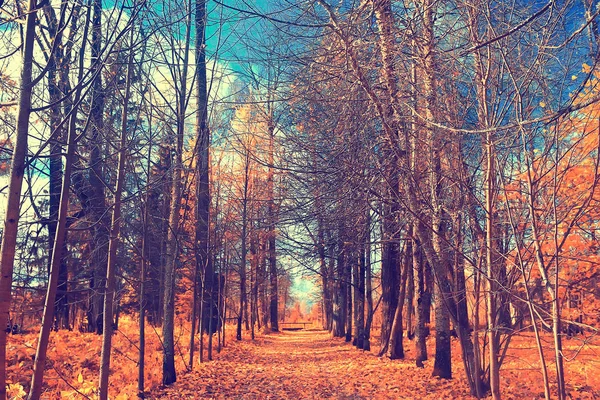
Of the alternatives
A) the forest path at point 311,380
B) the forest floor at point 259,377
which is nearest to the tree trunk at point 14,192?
the forest floor at point 259,377

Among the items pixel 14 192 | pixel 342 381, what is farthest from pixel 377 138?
pixel 342 381

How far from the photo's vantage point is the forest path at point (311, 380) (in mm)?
8766

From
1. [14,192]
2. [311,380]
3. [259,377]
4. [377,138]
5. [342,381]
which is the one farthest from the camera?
[259,377]

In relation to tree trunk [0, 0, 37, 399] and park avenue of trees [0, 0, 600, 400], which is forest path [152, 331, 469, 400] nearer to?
park avenue of trees [0, 0, 600, 400]

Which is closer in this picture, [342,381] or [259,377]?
[342,381]

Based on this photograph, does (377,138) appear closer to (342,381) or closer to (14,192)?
(14,192)

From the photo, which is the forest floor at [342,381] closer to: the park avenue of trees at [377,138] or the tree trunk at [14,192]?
the park avenue of trees at [377,138]

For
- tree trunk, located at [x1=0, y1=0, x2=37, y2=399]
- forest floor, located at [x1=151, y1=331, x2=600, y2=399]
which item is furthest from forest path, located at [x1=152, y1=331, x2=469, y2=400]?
tree trunk, located at [x1=0, y1=0, x2=37, y2=399]

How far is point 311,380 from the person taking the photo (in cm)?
1077

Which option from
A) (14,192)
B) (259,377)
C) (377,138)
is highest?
(377,138)

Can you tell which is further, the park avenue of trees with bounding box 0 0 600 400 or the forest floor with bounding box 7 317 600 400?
the forest floor with bounding box 7 317 600 400

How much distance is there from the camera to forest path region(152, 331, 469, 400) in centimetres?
877

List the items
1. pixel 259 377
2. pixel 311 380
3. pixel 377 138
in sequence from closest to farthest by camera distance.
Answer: pixel 377 138
pixel 311 380
pixel 259 377

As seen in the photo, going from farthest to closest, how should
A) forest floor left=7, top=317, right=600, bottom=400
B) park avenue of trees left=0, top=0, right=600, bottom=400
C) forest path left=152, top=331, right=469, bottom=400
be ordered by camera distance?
1. forest path left=152, top=331, right=469, bottom=400
2. forest floor left=7, top=317, right=600, bottom=400
3. park avenue of trees left=0, top=0, right=600, bottom=400
